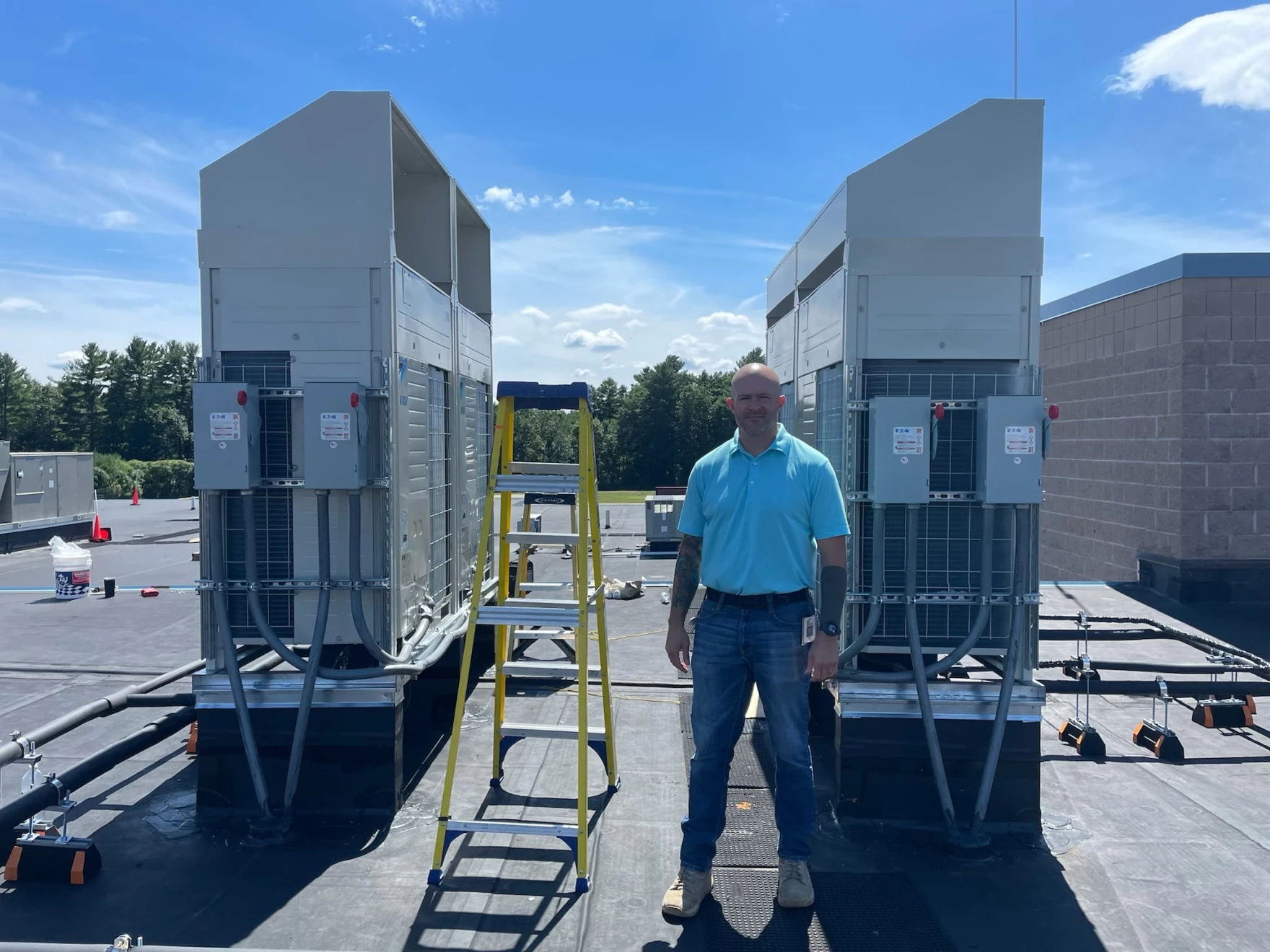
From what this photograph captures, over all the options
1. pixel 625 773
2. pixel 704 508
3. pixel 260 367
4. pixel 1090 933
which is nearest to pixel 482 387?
pixel 260 367

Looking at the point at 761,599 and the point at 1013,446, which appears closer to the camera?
the point at 761,599

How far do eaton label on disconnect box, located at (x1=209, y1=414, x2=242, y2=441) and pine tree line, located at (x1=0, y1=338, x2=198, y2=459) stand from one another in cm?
5262

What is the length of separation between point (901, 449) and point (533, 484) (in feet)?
5.83

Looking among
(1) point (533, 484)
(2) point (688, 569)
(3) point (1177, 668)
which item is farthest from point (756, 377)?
(3) point (1177, 668)

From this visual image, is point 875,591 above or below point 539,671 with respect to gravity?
above

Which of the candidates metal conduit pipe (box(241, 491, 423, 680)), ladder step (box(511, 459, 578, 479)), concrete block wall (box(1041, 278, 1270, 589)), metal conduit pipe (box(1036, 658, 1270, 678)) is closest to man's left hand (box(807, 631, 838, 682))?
ladder step (box(511, 459, 578, 479))

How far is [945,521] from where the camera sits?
465 centimetres

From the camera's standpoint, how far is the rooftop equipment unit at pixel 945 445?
14.1ft

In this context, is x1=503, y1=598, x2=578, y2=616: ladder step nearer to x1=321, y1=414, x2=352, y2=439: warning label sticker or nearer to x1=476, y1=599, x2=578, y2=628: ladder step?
x1=476, y1=599, x2=578, y2=628: ladder step

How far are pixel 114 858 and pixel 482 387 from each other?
13.8 ft

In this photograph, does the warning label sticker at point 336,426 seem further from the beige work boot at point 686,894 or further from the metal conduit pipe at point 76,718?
the beige work boot at point 686,894

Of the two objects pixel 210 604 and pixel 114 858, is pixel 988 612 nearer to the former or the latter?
pixel 210 604

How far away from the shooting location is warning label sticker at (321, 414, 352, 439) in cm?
429

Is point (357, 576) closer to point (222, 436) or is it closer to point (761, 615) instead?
point (222, 436)
